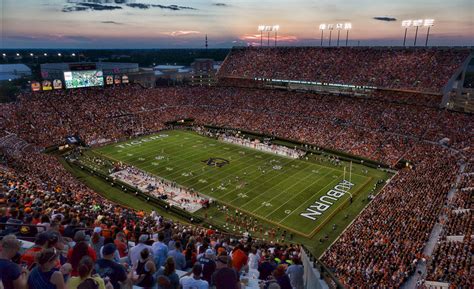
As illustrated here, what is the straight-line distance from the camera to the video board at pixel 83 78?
2349 inches

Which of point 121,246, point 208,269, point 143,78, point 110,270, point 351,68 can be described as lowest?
point 143,78

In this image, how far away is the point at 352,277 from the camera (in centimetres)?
1706

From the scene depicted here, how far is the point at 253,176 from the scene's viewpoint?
37719 millimetres

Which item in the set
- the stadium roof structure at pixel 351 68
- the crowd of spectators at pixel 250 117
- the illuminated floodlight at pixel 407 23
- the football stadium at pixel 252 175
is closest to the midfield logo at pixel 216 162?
the football stadium at pixel 252 175

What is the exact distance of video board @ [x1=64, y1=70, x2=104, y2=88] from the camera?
5966cm

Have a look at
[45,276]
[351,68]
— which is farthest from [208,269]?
[351,68]

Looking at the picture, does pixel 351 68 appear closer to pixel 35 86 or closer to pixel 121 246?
pixel 35 86

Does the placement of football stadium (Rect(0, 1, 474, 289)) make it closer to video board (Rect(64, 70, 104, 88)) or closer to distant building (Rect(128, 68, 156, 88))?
video board (Rect(64, 70, 104, 88))

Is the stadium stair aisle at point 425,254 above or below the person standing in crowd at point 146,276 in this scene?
below

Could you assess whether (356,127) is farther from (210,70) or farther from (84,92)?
(210,70)

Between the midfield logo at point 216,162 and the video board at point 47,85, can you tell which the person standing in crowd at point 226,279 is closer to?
the midfield logo at point 216,162

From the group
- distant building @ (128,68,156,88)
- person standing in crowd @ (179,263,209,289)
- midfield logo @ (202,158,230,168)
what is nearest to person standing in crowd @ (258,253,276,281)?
person standing in crowd @ (179,263,209,289)

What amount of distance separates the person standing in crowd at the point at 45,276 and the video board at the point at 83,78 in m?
63.1

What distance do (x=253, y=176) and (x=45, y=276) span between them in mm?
33754
